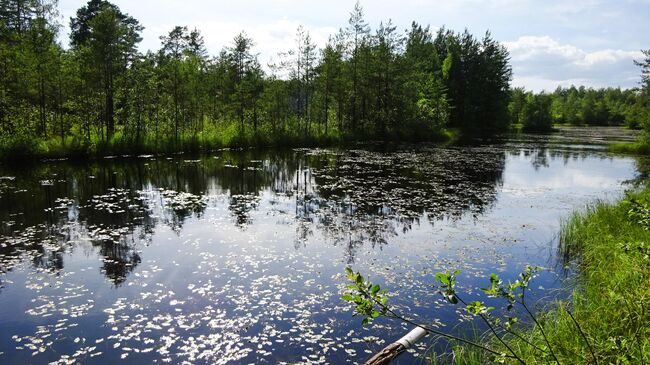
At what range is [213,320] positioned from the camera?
8227mm

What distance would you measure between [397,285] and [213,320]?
448 cm

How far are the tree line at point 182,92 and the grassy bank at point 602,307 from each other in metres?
33.0

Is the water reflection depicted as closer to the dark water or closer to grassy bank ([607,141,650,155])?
the dark water

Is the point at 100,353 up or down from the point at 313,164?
down

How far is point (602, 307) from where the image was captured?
700 cm

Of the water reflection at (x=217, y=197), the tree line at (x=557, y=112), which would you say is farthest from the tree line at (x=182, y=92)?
the tree line at (x=557, y=112)

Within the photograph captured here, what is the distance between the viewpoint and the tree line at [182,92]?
3147 centimetres

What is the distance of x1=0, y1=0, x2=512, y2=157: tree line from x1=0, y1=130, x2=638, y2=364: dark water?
342 inches

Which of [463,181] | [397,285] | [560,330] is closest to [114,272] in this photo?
[397,285]

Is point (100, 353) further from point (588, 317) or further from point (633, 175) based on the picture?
point (633, 175)

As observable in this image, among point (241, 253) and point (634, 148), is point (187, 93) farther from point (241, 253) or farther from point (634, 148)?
point (634, 148)

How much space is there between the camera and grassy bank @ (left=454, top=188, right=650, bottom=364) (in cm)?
479

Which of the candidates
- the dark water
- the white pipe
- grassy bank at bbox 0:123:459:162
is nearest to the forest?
grassy bank at bbox 0:123:459:162

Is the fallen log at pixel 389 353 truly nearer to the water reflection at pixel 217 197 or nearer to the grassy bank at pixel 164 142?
the water reflection at pixel 217 197
